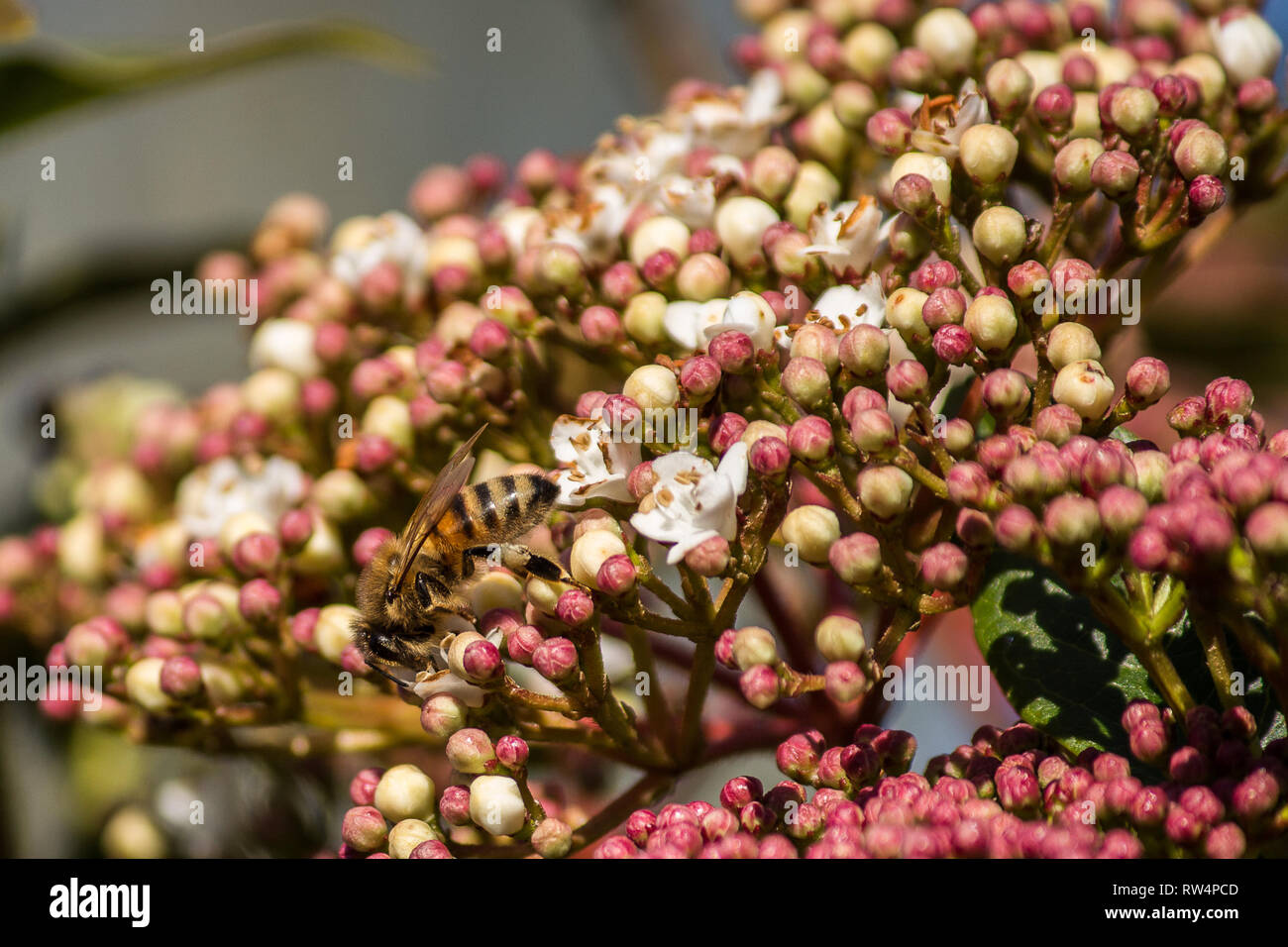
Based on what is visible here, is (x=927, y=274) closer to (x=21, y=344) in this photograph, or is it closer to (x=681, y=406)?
(x=681, y=406)

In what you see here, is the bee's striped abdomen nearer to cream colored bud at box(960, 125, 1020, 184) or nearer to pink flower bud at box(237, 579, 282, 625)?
pink flower bud at box(237, 579, 282, 625)

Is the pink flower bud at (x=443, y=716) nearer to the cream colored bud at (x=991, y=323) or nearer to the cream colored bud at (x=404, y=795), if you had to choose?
the cream colored bud at (x=404, y=795)

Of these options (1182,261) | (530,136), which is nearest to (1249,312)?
(1182,261)

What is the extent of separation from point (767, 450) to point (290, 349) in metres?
0.93

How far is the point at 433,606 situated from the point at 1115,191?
3.01 ft

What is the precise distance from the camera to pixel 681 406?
143 centimetres

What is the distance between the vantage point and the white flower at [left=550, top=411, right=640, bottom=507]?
1.41m

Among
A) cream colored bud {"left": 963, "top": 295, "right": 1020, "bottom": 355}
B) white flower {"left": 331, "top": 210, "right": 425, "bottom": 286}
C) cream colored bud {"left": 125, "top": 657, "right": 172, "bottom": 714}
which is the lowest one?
cream colored bud {"left": 125, "top": 657, "right": 172, "bottom": 714}

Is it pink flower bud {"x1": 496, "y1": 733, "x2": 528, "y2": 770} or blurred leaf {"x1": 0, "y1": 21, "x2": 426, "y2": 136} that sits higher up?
blurred leaf {"x1": 0, "y1": 21, "x2": 426, "y2": 136}

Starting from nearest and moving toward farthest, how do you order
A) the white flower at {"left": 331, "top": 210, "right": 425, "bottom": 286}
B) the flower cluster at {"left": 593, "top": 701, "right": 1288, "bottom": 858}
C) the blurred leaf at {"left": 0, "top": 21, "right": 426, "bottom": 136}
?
1. the flower cluster at {"left": 593, "top": 701, "right": 1288, "bottom": 858}
2. the white flower at {"left": 331, "top": 210, "right": 425, "bottom": 286}
3. the blurred leaf at {"left": 0, "top": 21, "right": 426, "bottom": 136}

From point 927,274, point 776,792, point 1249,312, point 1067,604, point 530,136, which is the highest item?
point 530,136

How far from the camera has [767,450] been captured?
4.28 feet

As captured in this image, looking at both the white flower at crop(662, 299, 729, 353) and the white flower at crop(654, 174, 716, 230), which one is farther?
the white flower at crop(654, 174, 716, 230)

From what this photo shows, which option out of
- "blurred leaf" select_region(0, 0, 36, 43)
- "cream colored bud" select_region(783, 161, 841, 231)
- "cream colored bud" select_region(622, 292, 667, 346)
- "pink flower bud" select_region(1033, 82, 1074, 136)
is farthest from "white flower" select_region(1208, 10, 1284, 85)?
"blurred leaf" select_region(0, 0, 36, 43)
